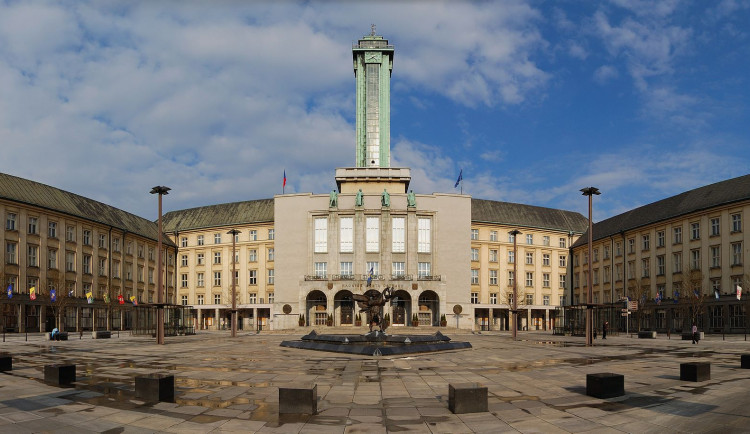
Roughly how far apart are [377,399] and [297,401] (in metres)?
3.05

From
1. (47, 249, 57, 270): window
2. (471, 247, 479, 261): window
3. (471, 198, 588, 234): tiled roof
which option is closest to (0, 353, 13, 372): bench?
(47, 249, 57, 270): window

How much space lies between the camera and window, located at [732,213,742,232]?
62372 mm

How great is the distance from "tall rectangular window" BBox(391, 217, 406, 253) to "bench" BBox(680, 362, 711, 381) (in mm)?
66432

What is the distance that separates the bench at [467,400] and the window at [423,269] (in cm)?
7137

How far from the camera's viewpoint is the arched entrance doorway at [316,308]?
8538 centimetres

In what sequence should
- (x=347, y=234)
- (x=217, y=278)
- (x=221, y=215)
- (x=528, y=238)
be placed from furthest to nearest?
(x=221, y=215), (x=528, y=238), (x=217, y=278), (x=347, y=234)

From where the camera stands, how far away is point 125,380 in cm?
2009

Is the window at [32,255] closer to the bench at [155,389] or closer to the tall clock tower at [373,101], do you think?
the tall clock tower at [373,101]

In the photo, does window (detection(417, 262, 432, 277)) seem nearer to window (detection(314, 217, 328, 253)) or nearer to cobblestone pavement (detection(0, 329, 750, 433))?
window (detection(314, 217, 328, 253))

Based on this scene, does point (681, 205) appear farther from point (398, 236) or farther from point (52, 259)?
point (52, 259)

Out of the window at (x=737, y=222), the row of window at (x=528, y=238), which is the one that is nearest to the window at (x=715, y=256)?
the window at (x=737, y=222)

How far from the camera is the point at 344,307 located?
85.4m

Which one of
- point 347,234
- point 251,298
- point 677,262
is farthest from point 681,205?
point 251,298

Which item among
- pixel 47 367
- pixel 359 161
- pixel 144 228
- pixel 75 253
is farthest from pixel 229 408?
pixel 144 228
